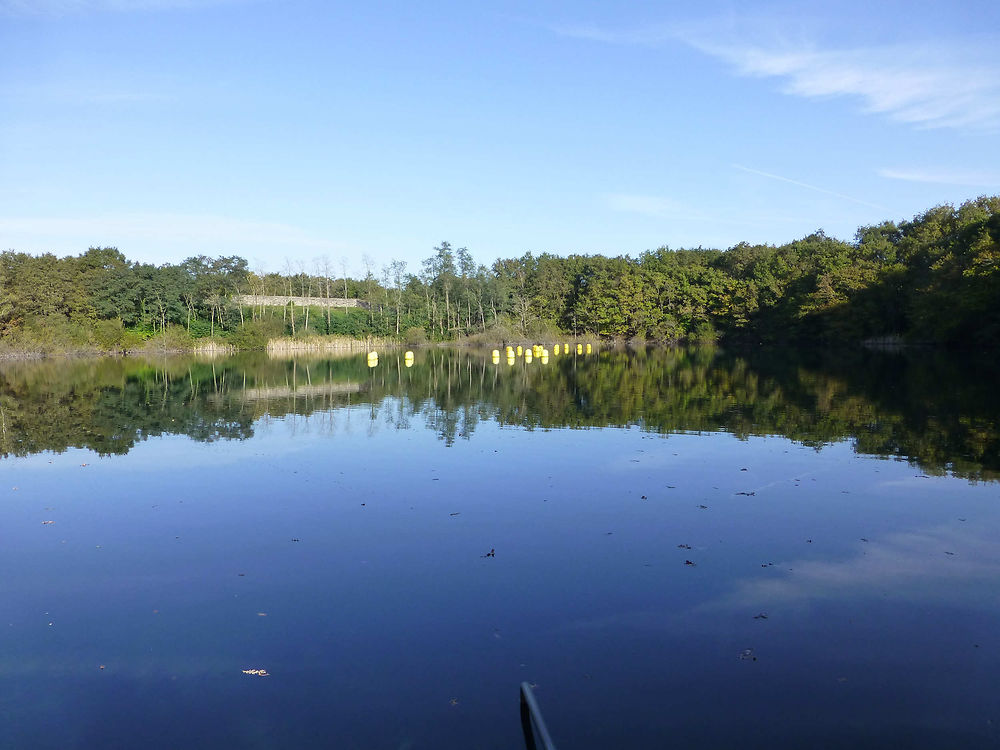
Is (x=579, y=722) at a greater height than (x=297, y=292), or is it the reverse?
(x=297, y=292)

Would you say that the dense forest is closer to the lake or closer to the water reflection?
the water reflection

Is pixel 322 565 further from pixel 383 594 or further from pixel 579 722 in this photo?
pixel 579 722

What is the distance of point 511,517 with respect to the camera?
31.6ft

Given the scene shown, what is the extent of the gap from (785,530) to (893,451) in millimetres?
6406

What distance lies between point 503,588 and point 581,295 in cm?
7437

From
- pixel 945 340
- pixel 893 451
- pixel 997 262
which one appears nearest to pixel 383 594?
pixel 893 451

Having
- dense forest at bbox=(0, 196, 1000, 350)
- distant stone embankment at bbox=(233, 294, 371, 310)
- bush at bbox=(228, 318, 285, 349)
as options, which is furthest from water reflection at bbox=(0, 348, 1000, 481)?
distant stone embankment at bbox=(233, 294, 371, 310)

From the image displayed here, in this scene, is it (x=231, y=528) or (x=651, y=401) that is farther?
(x=651, y=401)

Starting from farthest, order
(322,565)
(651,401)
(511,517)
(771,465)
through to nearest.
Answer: (651,401) < (771,465) < (511,517) < (322,565)

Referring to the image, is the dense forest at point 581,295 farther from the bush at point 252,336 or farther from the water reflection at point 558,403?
the water reflection at point 558,403

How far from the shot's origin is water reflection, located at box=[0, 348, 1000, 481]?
16.0 m

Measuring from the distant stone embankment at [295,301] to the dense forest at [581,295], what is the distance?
571mm

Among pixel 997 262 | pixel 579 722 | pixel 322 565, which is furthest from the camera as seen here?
pixel 997 262

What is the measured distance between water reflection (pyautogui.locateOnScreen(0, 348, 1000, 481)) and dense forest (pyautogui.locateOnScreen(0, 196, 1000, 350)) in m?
17.9
